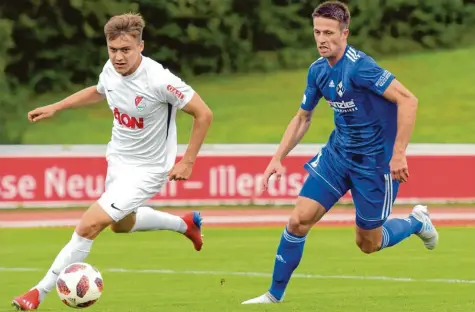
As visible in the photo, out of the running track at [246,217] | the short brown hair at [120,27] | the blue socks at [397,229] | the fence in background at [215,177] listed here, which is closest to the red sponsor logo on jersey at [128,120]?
the short brown hair at [120,27]

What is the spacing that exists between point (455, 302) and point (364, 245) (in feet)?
2.70

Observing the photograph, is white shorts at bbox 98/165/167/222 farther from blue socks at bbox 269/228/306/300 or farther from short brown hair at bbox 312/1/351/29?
short brown hair at bbox 312/1/351/29

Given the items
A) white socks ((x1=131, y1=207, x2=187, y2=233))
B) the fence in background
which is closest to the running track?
the fence in background

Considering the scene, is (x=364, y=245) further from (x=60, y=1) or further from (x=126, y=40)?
(x=60, y=1)

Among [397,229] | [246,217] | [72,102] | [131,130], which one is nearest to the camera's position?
[131,130]

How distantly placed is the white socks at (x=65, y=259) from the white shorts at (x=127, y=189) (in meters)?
0.29

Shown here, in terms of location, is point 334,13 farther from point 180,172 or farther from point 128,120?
point 128,120

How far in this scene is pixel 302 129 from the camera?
9508 mm

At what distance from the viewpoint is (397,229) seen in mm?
10219

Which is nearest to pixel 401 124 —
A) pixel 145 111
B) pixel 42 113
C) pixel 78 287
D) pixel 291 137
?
pixel 291 137

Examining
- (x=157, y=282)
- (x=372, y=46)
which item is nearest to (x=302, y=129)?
(x=157, y=282)

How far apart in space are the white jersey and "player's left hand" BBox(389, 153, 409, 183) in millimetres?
1578

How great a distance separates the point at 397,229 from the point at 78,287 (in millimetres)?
2805

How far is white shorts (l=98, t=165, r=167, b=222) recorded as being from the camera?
9219 mm
